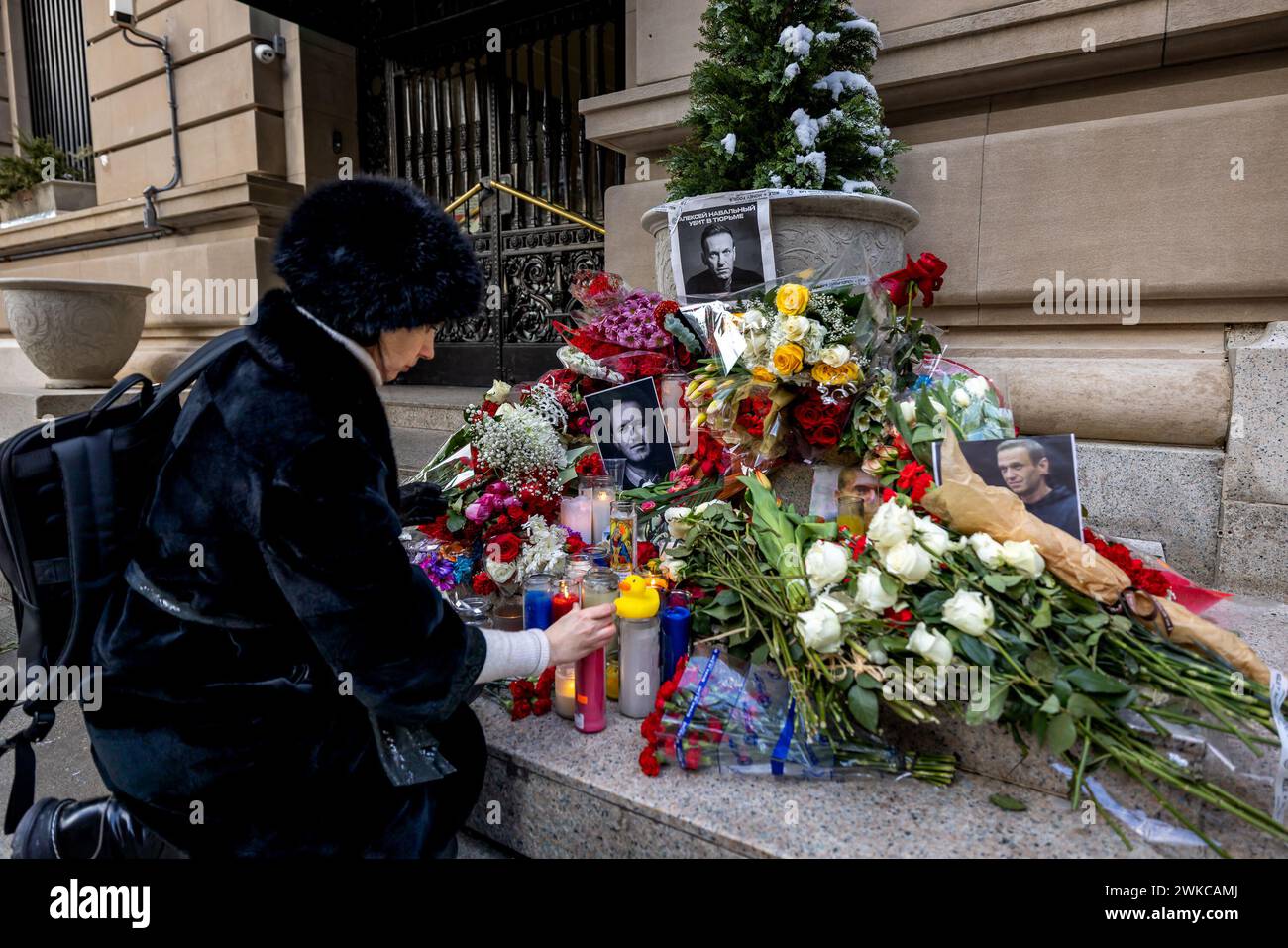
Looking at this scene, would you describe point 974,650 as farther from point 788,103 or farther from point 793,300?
point 788,103

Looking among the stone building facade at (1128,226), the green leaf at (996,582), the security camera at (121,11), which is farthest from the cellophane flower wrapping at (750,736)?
the security camera at (121,11)

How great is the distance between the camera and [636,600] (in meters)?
2.12

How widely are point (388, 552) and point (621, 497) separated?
1601 millimetres

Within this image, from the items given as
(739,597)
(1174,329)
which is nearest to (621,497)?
(739,597)

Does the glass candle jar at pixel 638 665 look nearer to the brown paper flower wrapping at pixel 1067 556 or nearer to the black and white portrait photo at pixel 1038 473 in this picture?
the brown paper flower wrapping at pixel 1067 556

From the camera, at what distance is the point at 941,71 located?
398cm

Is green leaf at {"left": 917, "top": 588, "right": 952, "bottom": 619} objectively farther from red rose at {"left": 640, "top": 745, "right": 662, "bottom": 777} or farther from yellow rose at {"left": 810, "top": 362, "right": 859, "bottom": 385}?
yellow rose at {"left": 810, "top": 362, "right": 859, "bottom": 385}

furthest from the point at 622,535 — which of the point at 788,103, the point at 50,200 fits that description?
the point at 50,200

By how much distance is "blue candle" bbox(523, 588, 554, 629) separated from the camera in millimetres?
2258

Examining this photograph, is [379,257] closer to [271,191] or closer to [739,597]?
[739,597]

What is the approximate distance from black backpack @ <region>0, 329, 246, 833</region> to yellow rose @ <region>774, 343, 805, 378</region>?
158 cm

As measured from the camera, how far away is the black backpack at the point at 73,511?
1610mm

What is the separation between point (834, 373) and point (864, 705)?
116 cm

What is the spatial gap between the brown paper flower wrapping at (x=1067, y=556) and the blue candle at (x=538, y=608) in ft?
3.74
